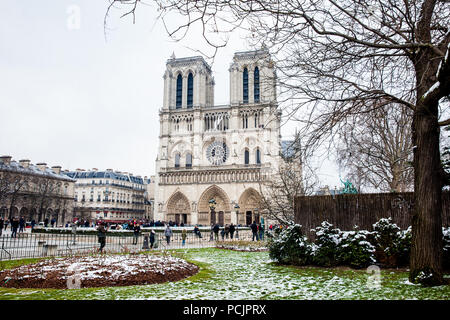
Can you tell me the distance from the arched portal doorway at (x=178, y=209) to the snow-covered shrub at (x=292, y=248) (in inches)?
1557

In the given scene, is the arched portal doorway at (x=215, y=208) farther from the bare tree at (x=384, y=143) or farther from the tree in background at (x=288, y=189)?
the tree in background at (x=288, y=189)

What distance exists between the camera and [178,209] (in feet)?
163

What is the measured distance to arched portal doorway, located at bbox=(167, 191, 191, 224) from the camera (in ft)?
162

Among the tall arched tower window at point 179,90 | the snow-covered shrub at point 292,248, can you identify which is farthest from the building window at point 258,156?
the snow-covered shrub at point 292,248

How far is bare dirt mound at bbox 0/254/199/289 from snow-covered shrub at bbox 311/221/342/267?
142 inches

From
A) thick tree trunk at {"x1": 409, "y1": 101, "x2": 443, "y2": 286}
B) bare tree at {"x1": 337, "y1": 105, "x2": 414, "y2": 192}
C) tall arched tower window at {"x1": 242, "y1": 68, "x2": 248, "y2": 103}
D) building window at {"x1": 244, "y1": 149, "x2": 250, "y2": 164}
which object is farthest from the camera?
tall arched tower window at {"x1": 242, "y1": 68, "x2": 248, "y2": 103}

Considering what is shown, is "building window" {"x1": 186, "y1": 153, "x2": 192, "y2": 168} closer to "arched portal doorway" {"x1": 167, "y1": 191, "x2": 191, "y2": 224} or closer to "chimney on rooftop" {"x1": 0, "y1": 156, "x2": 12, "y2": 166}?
"arched portal doorway" {"x1": 167, "y1": 191, "x2": 191, "y2": 224}

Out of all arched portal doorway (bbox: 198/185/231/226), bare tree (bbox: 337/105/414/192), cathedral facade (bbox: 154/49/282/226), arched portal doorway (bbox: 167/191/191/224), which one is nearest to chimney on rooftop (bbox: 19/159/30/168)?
cathedral facade (bbox: 154/49/282/226)

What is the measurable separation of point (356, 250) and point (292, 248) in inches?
70.7

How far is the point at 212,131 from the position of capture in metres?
50.0

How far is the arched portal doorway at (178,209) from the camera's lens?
49369 mm

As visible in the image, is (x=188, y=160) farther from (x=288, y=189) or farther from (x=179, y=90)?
(x=288, y=189)
